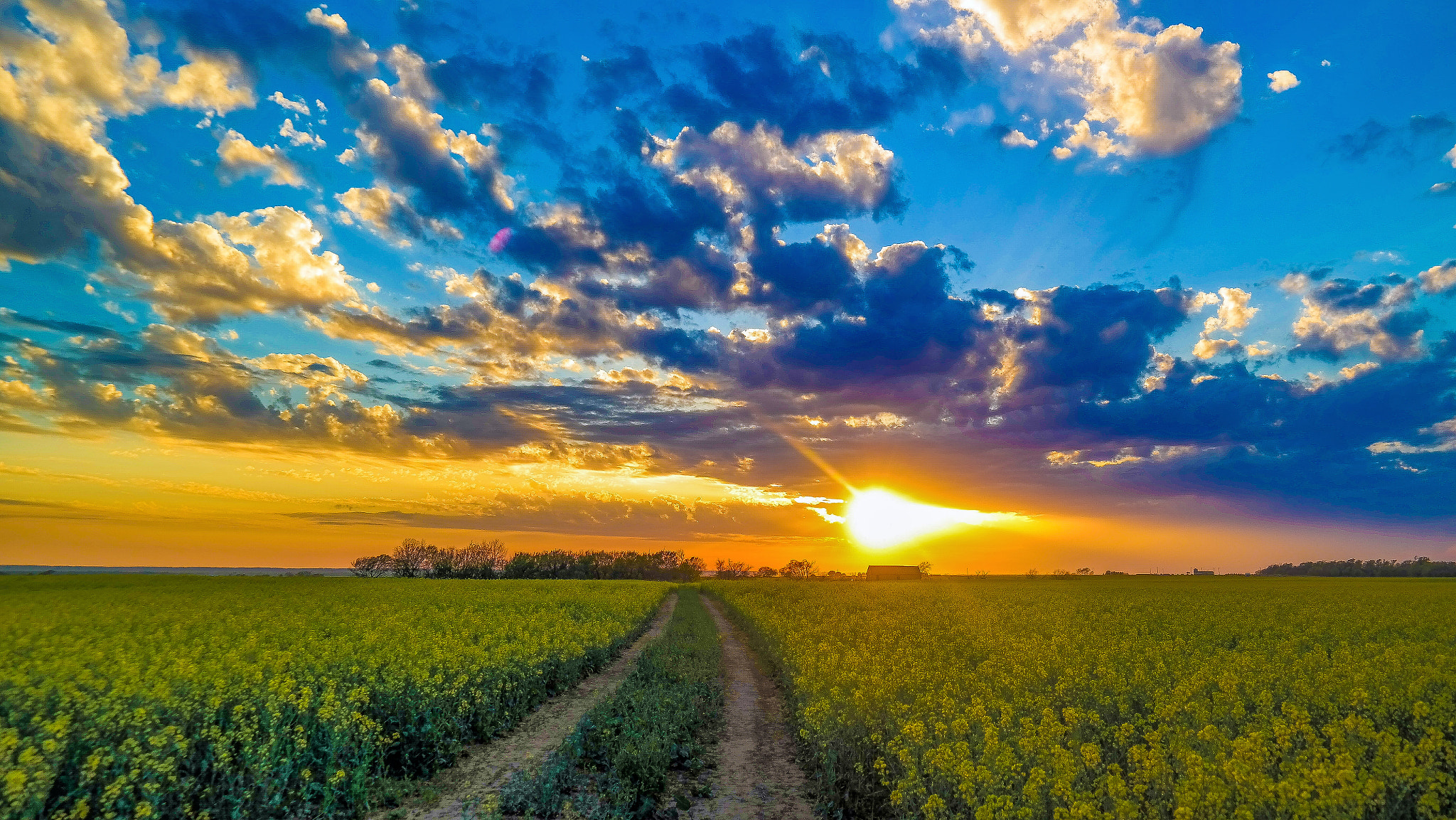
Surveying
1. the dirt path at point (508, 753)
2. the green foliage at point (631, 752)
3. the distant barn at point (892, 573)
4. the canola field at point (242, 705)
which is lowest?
the distant barn at point (892, 573)

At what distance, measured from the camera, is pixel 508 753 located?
565 inches

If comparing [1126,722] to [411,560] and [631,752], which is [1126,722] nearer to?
[631,752]

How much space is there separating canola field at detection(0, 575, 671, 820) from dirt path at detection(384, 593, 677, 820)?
0.47 m

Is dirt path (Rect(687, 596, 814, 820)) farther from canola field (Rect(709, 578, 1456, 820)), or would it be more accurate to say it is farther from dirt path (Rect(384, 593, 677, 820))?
dirt path (Rect(384, 593, 677, 820))

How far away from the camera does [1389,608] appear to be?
117 ft

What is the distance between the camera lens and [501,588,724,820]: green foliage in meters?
10.9

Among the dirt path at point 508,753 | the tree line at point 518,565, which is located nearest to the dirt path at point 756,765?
the dirt path at point 508,753

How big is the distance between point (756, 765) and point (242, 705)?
967 cm

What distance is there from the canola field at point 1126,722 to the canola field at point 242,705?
7921 mm

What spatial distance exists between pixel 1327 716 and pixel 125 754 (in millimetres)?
19829

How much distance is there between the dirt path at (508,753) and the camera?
11422mm

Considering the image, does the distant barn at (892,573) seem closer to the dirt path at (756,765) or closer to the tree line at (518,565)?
the tree line at (518,565)

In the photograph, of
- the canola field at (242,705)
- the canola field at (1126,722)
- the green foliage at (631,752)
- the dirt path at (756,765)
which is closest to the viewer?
the canola field at (1126,722)

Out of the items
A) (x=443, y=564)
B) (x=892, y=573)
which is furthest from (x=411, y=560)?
(x=892, y=573)
